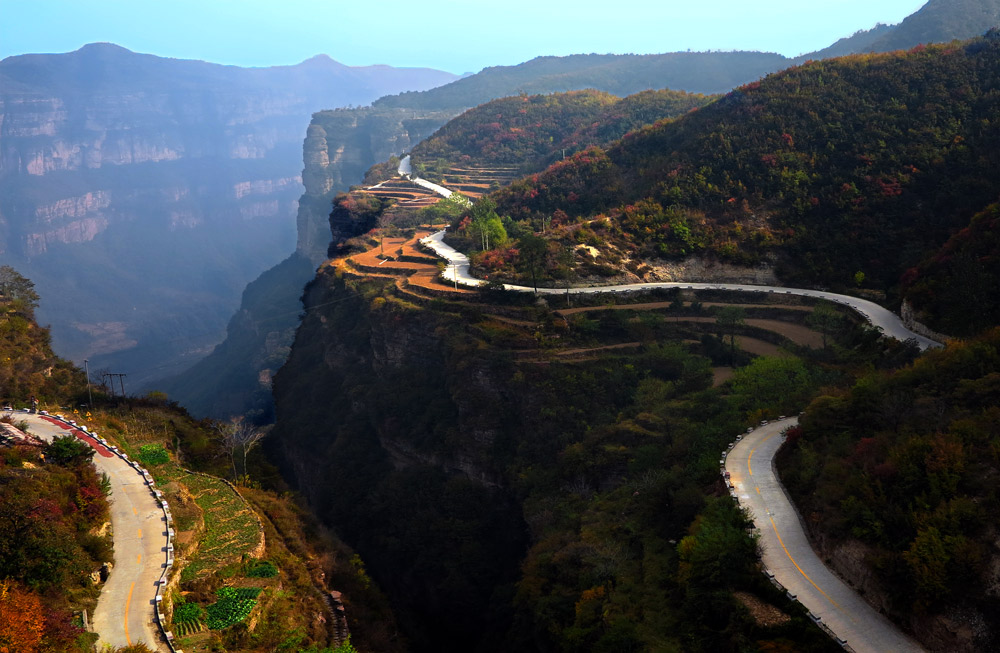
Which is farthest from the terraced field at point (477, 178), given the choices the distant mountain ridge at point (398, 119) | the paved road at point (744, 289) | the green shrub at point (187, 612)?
the green shrub at point (187, 612)

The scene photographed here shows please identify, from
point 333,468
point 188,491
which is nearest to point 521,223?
point 333,468

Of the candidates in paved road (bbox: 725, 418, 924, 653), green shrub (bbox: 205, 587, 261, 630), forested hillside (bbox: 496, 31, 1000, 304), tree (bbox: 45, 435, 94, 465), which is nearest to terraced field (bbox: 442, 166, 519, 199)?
forested hillside (bbox: 496, 31, 1000, 304)

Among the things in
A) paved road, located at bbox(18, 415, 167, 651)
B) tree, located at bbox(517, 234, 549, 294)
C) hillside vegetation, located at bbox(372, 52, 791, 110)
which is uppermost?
hillside vegetation, located at bbox(372, 52, 791, 110)

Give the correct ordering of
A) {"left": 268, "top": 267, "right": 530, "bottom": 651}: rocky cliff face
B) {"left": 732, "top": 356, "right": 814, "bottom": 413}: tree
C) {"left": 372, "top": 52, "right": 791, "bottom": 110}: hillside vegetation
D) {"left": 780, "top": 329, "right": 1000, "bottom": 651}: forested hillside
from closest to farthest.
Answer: {"left": 780, "top": 329, "right": 1000, "bottom": 651}: forested hillside, {"left": 732, "top": 356, "right": 814, "bottom": 413}: tree, {"left": 268, "top": 267, "right": 530, "bottom": 651}: rocky cliff face, {"left": 372, "top": 52, "right": 791, "bottom": 110}: hillside vegetation

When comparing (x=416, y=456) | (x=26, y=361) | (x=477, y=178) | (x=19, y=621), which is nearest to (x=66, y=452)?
(x=19, y=621)

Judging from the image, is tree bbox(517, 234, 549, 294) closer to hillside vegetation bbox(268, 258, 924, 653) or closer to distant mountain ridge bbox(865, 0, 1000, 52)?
hillside vegetation bbox(268, 258, 924, 653)
